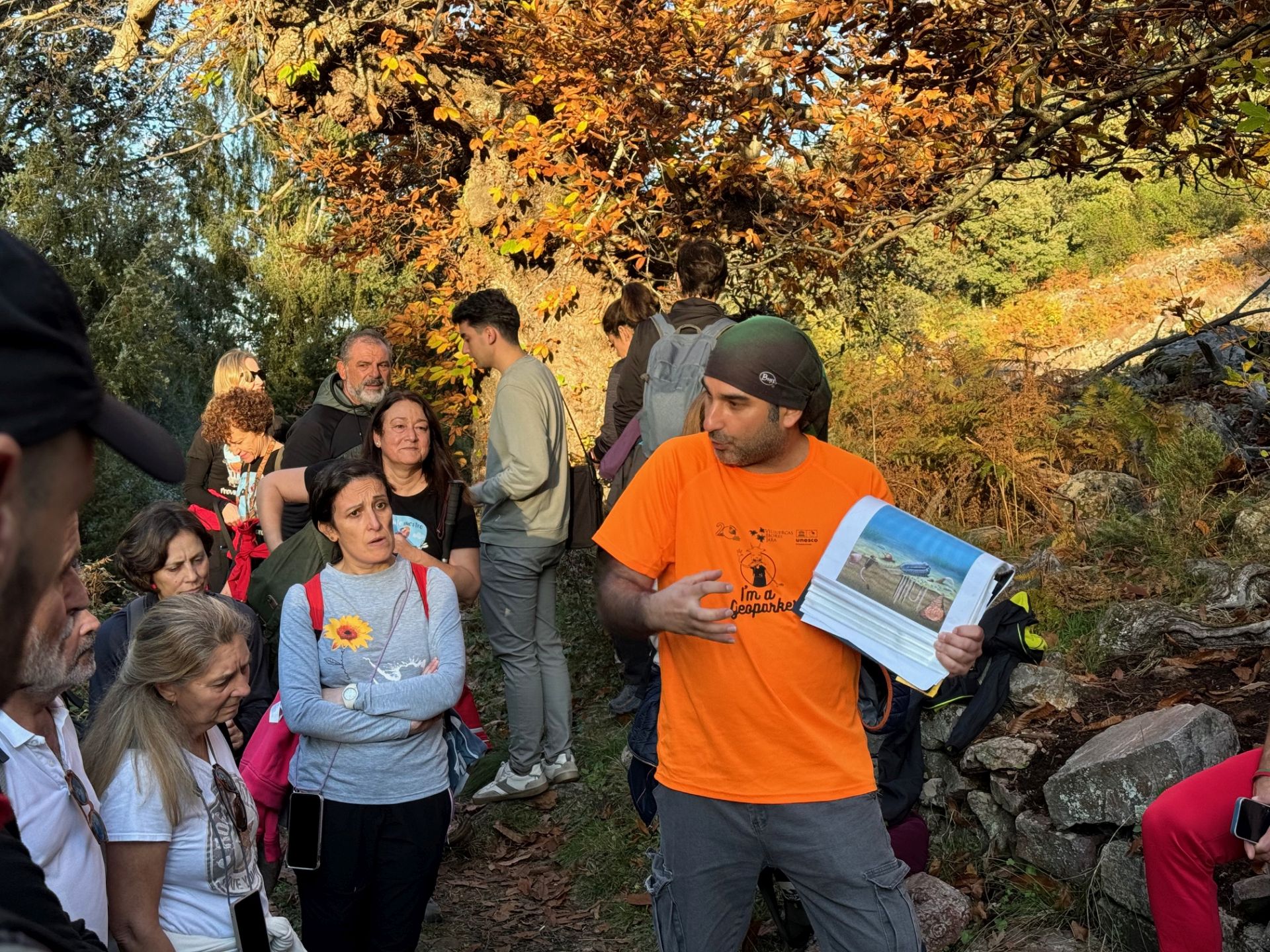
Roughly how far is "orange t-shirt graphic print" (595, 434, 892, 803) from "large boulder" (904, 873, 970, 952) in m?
1.41

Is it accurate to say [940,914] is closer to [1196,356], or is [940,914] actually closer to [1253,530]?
[1253,530]

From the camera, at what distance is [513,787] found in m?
6.15

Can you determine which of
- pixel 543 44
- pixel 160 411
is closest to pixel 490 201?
pixel 543 44

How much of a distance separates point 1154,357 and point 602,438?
4827 millimetres

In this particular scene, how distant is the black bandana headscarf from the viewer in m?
3.08

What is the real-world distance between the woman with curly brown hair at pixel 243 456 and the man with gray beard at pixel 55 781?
3231mm

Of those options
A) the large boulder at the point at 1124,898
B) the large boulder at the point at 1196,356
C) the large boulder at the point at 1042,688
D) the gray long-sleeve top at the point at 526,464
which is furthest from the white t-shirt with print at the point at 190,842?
the large boulder at the point at 1196,356

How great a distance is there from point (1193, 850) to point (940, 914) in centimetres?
114

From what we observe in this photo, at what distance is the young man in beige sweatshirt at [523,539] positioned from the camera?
19.5 feet

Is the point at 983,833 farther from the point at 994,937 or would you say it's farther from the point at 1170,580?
the point at 1170,580

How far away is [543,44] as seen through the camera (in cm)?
843

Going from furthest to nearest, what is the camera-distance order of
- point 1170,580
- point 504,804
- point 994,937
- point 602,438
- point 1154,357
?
point 1154,357 < point 602,438 < point 504,804 < point 1170,580 < point 994,937

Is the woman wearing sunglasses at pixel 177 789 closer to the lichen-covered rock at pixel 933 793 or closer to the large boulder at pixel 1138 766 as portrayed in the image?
the large boulder at pixel 1138 766

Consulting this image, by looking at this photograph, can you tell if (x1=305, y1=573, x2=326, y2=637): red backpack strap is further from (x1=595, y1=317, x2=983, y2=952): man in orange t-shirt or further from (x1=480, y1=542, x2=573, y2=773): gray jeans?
(x1=480, y1=542, x2=573, y2=773): gray jeans
